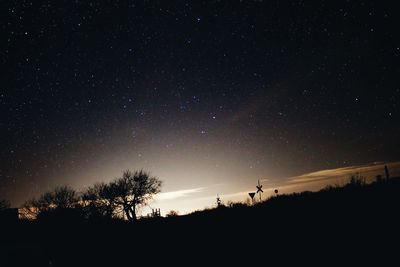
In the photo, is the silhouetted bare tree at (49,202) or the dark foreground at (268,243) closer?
the dark foreground at (268,243)

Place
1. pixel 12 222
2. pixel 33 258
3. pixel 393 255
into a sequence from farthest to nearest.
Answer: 1. pixel 12 222
2. pixel 33 258
3. pixel 393 255

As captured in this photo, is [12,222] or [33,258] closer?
[33,258]

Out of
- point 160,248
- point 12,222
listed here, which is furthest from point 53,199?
point 160,248

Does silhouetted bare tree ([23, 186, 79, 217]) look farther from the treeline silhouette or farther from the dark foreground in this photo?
the dark foreground

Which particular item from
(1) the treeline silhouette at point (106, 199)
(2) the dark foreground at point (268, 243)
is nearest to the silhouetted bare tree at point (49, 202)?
(1) the treeline silhouette at point (106, 199)

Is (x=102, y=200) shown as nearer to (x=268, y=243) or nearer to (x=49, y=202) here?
(x=49, y=202)

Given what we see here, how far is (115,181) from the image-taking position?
50000 mm

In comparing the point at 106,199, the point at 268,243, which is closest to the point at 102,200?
the point at 106,199

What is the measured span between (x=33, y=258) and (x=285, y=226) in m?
13.7

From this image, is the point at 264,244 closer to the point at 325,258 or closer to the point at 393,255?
the point at 325,258

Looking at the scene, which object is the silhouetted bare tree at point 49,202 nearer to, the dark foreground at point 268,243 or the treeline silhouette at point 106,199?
the treeline silhouette at point 106,199

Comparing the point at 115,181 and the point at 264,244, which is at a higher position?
the point at 115,181

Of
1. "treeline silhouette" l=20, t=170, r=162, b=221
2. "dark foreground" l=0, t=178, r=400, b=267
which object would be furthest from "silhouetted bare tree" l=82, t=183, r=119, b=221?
"dark foreground" l=0, t=178, r=400, b=267

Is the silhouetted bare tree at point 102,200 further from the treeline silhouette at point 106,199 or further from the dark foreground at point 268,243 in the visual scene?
the dark foreground at point 268,243
